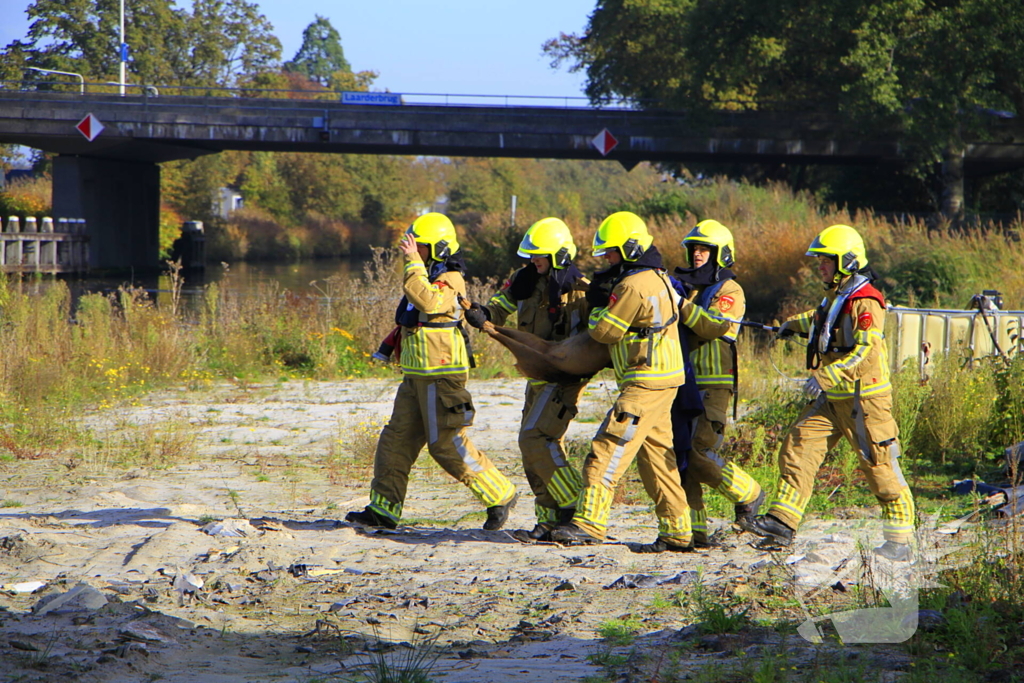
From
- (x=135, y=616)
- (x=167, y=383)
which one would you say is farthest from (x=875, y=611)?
(x=167, y=383)

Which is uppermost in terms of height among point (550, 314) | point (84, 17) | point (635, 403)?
point (84, 17)

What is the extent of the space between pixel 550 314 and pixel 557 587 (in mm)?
1918

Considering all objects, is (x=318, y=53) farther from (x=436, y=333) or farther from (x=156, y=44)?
(x=436, y=333)

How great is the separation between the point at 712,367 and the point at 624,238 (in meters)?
1.06

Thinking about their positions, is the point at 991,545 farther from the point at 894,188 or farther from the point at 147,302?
the point at 894,188

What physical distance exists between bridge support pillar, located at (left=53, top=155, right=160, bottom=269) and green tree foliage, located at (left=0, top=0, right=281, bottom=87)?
8918 mm

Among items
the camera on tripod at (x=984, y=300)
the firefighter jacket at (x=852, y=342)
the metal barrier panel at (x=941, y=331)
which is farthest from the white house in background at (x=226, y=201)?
the firefighter jacket at (x=852, y=342)

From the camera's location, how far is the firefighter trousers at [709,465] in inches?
250

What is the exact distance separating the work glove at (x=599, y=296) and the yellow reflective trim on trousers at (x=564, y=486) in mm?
1093

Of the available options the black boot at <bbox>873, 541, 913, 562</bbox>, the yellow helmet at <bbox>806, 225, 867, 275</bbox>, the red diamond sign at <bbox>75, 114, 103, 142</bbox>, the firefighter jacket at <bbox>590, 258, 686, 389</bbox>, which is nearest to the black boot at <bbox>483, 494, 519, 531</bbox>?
the firefighter jacket at <bbox>590, 258, 686, 389</bbox>

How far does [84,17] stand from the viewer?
54344mm

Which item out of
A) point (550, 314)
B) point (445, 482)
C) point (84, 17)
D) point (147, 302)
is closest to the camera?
point (550, 314)

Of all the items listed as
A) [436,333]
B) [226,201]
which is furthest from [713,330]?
[226,201]

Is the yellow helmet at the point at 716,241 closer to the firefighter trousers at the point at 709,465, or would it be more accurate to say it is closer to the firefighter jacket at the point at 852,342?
the firefighter jacket at the point at 852,342
